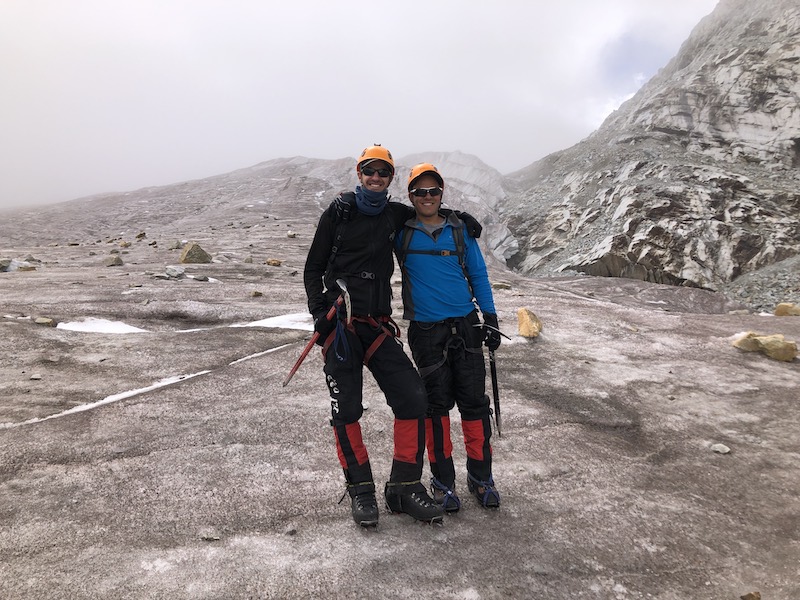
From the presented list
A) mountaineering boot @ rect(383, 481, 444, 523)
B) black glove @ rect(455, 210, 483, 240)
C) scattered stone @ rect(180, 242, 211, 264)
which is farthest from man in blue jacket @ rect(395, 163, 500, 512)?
scattered stone @ rect(180, 242, 211, 264)

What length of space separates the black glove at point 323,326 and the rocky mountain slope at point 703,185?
121 feet

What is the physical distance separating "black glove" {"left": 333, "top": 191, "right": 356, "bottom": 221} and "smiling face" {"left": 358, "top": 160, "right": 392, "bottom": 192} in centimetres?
19

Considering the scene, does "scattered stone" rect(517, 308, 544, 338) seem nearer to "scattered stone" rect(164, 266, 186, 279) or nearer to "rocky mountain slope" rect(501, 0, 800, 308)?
"scattered stone" rect(164, 266, 186, 279)

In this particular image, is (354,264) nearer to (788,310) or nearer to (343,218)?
(343,218)

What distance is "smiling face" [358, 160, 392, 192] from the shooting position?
4680 millimetres

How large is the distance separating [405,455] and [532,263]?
44.0m

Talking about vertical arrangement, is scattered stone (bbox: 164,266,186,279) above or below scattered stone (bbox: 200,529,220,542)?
above

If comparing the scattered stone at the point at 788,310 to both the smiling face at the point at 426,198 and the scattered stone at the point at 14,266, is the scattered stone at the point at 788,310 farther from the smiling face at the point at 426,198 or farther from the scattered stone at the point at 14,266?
the scattered stone at the point at 14,266

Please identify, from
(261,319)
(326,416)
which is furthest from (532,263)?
(326,416)

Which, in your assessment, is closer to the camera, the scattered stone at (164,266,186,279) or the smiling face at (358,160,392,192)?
the smiling face at (358,160,392,192)

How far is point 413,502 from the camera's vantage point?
184 inches

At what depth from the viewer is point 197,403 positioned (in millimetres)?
7523

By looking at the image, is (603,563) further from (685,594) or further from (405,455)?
(405,455)

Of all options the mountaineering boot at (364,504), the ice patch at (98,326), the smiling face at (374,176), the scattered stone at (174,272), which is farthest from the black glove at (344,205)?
the scattered stone at (174,272)
